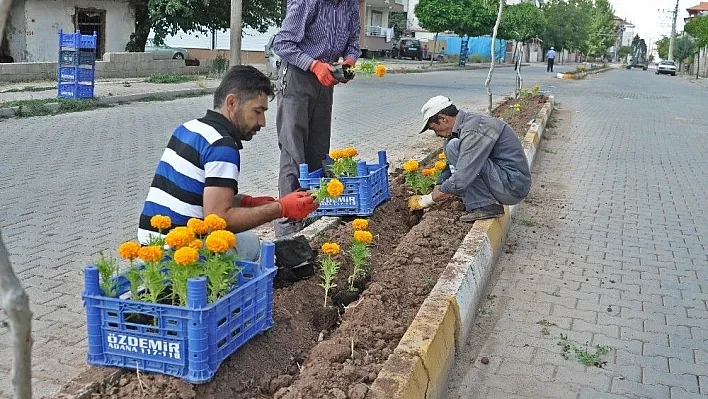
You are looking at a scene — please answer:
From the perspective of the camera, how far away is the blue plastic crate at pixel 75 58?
1465cm

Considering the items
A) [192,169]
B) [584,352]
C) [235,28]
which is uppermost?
[235,28]

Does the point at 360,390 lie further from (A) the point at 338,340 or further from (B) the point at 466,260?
(B) the point at 466,260

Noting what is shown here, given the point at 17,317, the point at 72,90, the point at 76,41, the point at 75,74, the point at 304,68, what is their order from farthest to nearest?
the point at 76,41, the point at 72,90, the point at 75,74, the point at 304,68, the point at 17,317

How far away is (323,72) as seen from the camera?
17.8 ft

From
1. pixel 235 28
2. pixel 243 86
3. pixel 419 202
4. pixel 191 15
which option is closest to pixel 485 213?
pixel 419 202

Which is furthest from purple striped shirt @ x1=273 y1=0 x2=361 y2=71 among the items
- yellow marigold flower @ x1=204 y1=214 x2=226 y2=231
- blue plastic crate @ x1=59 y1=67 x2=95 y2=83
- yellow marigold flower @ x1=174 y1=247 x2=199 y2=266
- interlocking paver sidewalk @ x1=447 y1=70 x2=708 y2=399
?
blue plastic crate @ x1=59 y1=67 x2=95 y2=83

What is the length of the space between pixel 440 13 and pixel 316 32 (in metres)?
43.0

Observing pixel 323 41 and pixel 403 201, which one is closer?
pixel 323 41

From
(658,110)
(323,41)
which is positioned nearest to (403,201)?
(323,41)

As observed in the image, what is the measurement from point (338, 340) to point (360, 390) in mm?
550

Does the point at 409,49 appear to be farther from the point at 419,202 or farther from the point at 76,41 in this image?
the point at 419,202

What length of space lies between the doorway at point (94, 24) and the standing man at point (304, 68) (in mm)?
19594

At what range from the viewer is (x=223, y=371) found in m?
3.13

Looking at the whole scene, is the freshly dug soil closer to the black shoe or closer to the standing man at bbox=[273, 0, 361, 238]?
the black shoe
